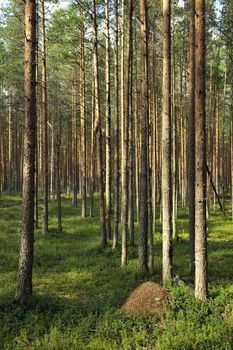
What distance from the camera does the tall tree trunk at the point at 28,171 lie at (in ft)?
27.6

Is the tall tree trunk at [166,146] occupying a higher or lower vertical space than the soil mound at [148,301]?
higher

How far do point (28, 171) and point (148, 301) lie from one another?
12.9ft

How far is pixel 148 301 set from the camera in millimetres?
8219

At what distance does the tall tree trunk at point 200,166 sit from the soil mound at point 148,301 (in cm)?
79

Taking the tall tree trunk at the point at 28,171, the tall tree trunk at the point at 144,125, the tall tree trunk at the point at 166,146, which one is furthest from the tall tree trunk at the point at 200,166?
the tall tree trunk at the point at 28,171

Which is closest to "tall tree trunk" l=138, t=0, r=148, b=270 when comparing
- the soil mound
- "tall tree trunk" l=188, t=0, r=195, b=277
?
"tall tree trunk" l=188, t=0, r=195, b=277

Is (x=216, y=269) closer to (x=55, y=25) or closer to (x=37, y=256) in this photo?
(x=37, y=256)

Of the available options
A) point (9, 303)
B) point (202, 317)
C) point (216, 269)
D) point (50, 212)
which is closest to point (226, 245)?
point (216, 269)

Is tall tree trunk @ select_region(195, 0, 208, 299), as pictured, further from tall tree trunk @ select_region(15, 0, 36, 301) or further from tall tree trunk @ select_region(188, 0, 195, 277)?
tall tree trunk @ select_region(15, 0, 36, 301)

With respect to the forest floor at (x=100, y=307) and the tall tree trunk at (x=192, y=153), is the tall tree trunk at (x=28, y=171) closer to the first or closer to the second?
the forest floor at (x=100, y=307)

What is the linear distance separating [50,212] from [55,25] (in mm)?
12592

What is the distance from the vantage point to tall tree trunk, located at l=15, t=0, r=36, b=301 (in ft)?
27.6

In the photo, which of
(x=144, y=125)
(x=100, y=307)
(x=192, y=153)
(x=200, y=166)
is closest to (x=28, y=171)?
(x=100, y=307)

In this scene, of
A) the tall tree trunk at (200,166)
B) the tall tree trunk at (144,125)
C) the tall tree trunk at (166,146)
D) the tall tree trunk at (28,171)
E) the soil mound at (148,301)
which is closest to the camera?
the soil mound at (148,301)
